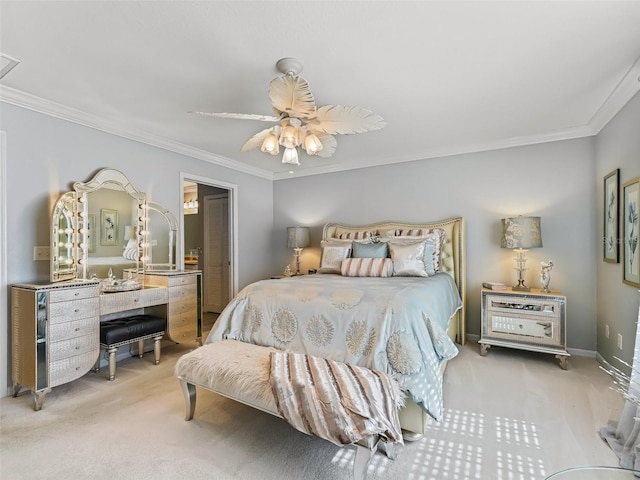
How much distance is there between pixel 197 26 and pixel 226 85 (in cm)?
64

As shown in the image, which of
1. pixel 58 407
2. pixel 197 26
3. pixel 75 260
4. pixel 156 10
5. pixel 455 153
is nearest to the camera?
pixel 156 10

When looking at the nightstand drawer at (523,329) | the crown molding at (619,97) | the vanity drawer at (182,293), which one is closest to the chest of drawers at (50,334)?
the vanity drawer at (182,293)

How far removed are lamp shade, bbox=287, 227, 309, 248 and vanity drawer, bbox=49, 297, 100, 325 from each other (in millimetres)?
2633

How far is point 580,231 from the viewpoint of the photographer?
337 centimetres

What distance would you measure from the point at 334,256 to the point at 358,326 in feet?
5.97

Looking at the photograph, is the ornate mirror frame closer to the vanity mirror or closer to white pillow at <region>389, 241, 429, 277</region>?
the vanity mirror

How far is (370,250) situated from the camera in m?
3.71

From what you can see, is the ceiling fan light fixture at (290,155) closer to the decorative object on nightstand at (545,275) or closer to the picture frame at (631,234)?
the picture frame at (631,234)

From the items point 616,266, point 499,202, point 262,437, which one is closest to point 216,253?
point 262,437

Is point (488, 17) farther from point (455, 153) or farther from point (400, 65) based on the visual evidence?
point (455, 153)

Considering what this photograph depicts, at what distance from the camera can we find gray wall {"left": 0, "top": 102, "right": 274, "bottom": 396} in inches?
99.9

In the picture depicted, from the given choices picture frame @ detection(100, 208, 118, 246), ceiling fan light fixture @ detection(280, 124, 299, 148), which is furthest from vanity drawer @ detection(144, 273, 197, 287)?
ceiling fan light fixture @ detection(280, 124, 299, 148)

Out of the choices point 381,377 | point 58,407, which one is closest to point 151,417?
point 58,407

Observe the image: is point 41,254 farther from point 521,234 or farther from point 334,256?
point 521,234
